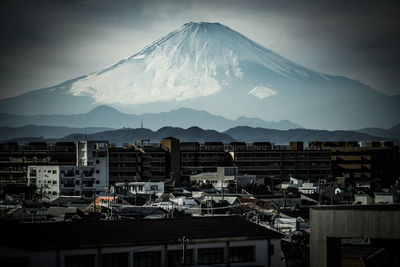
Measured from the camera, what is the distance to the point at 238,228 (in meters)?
20.8

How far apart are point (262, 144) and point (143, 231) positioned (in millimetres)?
69598

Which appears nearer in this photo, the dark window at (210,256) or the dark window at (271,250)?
the dark window at (210,256)

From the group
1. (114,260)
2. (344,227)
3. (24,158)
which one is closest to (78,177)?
(24,158)

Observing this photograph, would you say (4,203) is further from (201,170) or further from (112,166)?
(201,170)

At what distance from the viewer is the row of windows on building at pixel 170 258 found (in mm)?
18438

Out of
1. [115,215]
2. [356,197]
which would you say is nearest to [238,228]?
[115,215]

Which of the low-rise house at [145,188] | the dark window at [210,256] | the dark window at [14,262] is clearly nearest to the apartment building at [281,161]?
the low-rise house at [145,188]

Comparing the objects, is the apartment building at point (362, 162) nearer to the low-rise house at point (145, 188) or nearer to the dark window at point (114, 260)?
the low-rise house at point (145, 188)

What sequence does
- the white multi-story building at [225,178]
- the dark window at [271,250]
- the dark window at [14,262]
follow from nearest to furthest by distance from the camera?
the dark window at [14,262]
the dark window at [271,250]
the white multi-story building at [225,178]

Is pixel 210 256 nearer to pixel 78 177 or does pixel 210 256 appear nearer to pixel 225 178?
pixel 78 177

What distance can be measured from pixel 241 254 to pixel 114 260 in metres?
3.98

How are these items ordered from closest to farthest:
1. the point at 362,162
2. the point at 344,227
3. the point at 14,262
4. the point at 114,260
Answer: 1. the point at 14,262
2. the point at 114,260
3. the point at 344,227
4. the point at 362,162

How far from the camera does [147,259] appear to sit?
19125 mm

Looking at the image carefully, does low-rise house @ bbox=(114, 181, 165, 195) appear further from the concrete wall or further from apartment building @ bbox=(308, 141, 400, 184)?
the concrete wall
